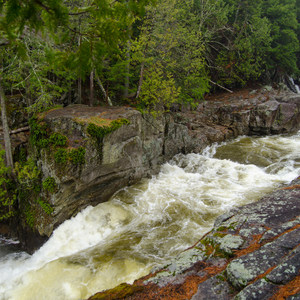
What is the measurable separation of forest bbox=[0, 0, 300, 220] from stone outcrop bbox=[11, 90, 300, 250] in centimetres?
116

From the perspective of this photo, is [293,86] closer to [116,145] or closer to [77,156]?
[116,145]

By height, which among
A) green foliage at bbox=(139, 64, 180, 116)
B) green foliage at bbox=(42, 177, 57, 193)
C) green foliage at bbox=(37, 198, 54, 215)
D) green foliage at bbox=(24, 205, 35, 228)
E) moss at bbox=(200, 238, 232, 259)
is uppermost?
green foliage at bbox=(139, 64, 180, 116)

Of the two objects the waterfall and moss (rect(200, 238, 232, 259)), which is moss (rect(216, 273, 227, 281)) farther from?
the waterfall

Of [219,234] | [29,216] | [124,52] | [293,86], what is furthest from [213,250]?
[293,86]

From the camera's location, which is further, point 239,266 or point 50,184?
point 50,184

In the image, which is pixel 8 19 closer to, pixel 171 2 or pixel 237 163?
pixel 237 163

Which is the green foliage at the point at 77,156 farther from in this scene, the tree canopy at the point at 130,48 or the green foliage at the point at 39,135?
the tree canopy at the point at 130,48

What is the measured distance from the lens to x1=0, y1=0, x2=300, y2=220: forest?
10.6ft

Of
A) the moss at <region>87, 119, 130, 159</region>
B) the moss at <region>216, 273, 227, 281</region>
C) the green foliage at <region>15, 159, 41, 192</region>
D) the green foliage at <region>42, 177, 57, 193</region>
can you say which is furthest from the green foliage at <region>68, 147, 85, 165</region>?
the moss at <region>216, 273, 227, 281</region>

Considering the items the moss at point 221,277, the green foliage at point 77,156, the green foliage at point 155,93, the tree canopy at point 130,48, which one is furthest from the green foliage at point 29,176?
the moss at point 221,277

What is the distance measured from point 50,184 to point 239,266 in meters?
7.15

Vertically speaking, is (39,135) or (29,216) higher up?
(39,135)

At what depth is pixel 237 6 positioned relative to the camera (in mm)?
25109

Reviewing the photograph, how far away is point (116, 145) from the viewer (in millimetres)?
10344
